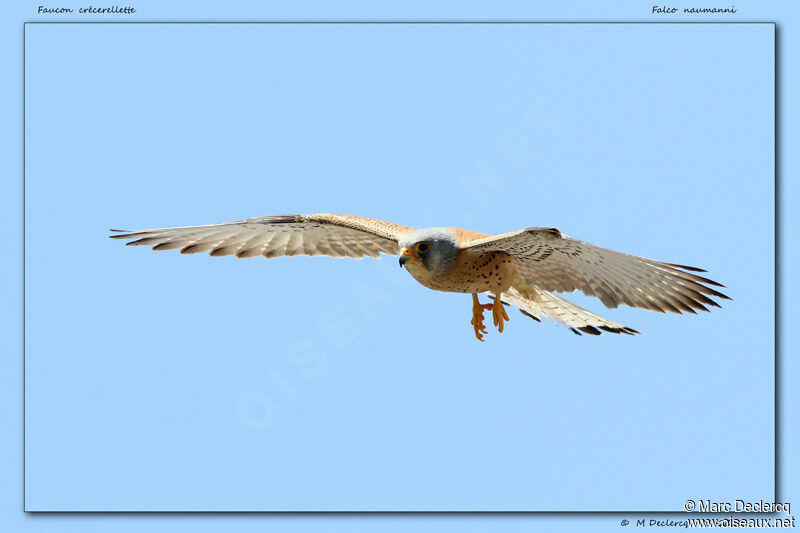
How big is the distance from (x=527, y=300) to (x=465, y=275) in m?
0.98

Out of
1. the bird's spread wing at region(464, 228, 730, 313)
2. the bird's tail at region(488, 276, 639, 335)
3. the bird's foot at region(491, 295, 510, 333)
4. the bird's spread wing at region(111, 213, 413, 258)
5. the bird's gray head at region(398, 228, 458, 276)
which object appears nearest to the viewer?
the bird's spread wing at region(464, 228, 730, 313)

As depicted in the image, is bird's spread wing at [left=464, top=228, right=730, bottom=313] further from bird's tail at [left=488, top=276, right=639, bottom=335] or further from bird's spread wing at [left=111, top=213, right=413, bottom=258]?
bird's spread wing at [left=111, top=213, right=413, bottom=258]

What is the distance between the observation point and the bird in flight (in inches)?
252

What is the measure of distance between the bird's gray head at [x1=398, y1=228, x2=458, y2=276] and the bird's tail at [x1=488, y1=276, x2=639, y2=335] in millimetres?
702

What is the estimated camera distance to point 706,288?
6.44 m

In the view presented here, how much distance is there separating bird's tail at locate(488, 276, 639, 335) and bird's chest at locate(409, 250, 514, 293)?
223mm

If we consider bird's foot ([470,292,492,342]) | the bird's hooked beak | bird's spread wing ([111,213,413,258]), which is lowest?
bird's foot ([470,292,492,342])

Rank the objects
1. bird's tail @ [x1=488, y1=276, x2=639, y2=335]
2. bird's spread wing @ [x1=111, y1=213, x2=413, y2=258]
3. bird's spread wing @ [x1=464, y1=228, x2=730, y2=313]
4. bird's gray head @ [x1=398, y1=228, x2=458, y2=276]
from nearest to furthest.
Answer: bird's spread wing @ [x1=464, y1=228, x2=730, y2=313], bird's gray head @ [x1=398, y1=228, x2=458, y2=276], bird's tail @ [x1=488, y1=276, x2=639, y2=335], bird's spread wing @ [x1=111, y1=213, x2=413, y2=258]

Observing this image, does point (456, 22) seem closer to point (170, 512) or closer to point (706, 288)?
point (706, 288)

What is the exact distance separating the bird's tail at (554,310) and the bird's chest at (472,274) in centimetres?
22

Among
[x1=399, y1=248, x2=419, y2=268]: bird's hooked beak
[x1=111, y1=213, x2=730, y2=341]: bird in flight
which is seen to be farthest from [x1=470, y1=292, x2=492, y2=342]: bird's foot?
[x1=399, y1=248, x2=419, y2=268]: bird's hooked beak

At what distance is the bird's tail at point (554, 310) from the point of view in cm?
723

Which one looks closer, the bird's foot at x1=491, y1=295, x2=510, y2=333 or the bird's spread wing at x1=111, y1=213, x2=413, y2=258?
the bird's foot at x1=491, y1=295, x2=510, y2=333

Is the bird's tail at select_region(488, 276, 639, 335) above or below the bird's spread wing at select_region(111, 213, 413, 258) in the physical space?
below
